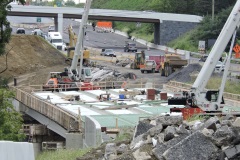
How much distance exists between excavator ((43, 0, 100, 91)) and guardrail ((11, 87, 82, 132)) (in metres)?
3.76

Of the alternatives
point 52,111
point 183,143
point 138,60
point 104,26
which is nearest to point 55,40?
point 138,60

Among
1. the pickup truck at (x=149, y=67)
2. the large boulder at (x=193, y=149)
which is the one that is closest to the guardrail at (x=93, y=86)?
the pickup truck at (x=149, y=67)

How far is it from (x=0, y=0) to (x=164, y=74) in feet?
115

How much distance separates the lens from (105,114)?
129ft

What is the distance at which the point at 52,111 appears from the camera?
43656mm

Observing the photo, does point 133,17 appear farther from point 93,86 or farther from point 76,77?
point 93,86

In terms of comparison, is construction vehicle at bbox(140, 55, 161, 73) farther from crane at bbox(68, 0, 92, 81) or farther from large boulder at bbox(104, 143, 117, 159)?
large boulder at bbox(104, 143, 117, 159)

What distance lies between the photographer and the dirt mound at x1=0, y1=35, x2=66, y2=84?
75.3m

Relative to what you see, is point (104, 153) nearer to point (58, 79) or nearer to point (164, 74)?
point (58, 79)

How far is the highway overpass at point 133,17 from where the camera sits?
11875 centimetres

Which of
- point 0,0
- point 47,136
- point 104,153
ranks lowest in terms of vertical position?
point 47,136

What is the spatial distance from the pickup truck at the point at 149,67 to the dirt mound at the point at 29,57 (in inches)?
324

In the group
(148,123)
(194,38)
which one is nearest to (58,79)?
A: (148,123)

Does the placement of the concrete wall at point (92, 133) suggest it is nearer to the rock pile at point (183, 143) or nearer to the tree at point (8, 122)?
the tree at point (8, 122)
